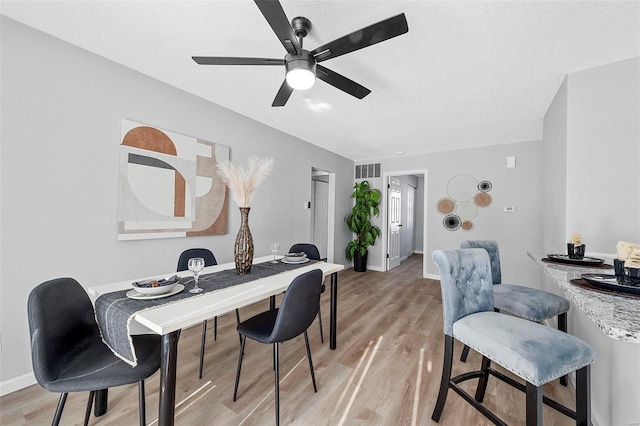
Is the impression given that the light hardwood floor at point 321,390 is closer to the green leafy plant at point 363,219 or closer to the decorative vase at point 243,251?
the decorative vase at point 243,251

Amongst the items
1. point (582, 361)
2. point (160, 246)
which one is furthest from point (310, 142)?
point (582, 361)

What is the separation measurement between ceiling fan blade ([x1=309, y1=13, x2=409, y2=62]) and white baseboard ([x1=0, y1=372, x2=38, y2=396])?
2.94 meters

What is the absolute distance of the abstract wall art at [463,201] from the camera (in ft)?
14.9

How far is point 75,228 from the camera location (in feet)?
6.55

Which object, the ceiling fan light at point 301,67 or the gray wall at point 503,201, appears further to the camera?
the gray wall at point 503,201

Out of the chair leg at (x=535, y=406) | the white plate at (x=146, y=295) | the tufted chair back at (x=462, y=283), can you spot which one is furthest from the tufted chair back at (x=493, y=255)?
the white plate at (x=146, y=295)

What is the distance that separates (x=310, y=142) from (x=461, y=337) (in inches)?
150

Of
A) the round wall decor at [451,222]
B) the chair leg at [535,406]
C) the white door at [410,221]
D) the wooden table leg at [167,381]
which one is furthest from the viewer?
the white door at [410,221]

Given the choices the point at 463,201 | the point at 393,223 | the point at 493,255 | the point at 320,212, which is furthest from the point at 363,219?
the point at 493,255

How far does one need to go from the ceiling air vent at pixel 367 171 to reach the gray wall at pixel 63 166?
3.83m

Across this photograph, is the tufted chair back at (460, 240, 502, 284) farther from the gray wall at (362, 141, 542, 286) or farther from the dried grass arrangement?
the gray wall at (362, 141, 542, 286)

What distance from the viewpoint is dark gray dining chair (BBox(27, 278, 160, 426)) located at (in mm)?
1102

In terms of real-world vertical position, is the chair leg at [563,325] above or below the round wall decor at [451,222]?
below

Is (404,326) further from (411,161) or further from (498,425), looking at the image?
(411,161)
